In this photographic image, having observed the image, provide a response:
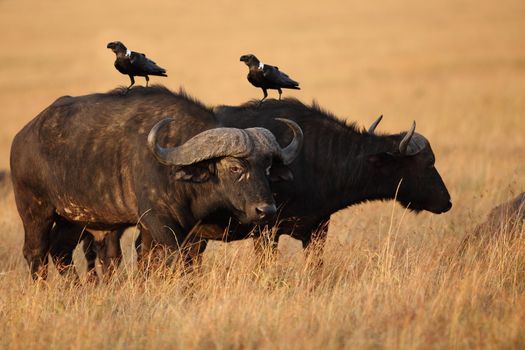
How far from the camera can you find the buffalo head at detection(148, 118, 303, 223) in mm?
8453

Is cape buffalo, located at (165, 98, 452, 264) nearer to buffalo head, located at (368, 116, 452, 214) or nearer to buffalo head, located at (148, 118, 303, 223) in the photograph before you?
buffalo head, located at (368, 116, 452, 214)

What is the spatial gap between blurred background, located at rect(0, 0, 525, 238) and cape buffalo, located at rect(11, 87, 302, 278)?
12.4 ft

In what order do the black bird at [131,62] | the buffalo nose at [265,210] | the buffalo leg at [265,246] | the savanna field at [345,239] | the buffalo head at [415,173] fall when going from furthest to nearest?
the buffalo head at [415,173]
the black bird at [131,62]
the buffalo leg at [265,246]
the buffalo nose at [265,210]
the savanna field at [345,239]

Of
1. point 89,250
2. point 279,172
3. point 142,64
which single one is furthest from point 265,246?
point 89,250

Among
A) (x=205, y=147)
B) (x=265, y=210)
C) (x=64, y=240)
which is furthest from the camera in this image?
(x=64, y=240)

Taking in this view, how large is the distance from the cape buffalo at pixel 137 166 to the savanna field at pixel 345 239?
1.68 ft

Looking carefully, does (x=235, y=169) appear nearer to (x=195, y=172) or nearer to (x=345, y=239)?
(x=195, y=172)

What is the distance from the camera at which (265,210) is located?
8281 mm

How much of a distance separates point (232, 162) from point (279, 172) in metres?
0.57

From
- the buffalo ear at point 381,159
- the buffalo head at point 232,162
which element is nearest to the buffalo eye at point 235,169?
the buffalo head at point 232,162

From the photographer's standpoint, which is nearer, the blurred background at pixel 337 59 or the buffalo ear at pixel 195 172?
the buffalo ear at pixel 195 172

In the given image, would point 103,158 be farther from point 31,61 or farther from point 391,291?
point 31,61

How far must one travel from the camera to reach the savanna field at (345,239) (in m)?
6.98

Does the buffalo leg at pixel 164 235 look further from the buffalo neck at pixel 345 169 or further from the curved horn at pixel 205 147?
the buffalo neck at pixel 345 169
